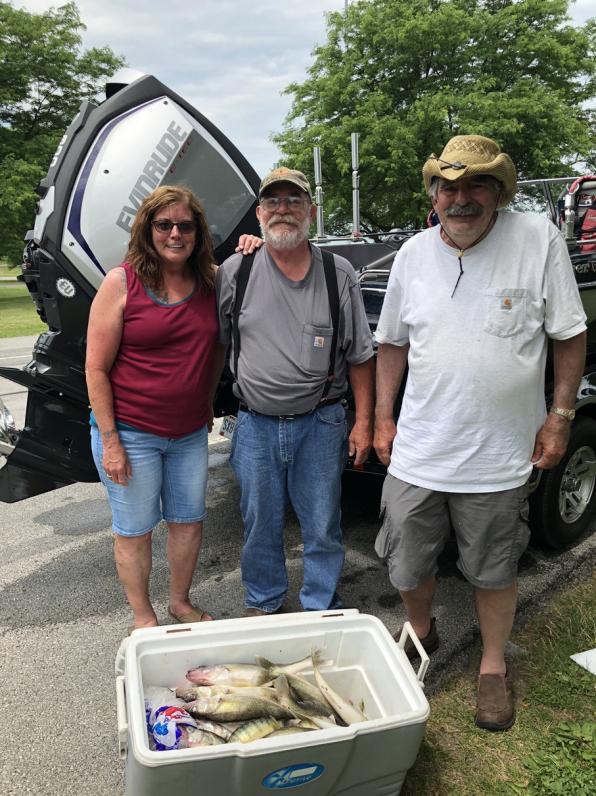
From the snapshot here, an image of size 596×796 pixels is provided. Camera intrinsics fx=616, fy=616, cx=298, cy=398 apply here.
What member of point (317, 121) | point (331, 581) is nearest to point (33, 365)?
point (331, 581)

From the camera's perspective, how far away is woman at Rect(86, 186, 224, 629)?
2229 mm

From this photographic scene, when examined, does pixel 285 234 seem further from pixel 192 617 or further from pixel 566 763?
pixel 566 763

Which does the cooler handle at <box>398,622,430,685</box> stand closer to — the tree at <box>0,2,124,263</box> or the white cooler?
the white cooler

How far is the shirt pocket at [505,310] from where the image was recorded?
1.90 meters

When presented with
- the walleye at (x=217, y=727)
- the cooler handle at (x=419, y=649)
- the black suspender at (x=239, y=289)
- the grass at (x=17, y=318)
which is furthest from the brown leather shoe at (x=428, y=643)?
the grass at (x=17, y=318)

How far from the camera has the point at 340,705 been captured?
1.86 metres

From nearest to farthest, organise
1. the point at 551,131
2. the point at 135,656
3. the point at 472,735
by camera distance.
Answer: the point at 135,656 → the point at 472,735 → the point at 551,131

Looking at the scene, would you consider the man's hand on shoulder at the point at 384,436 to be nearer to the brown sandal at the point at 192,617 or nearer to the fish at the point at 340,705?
the fish at the point at 340,705

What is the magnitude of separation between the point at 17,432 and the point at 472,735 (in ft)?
7.42

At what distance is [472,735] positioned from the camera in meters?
2.11

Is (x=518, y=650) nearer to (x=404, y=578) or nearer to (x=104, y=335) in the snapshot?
(x=404, y=578)

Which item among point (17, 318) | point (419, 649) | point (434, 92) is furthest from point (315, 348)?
point (434, 92)

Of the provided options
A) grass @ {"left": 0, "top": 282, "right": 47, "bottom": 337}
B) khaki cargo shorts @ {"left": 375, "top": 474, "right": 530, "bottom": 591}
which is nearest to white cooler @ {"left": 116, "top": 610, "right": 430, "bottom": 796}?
khaki cargo shorts @ {"left": 375, "top": 474, "right": 530, "bottom": 591}

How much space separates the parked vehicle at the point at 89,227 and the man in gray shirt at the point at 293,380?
612mm
